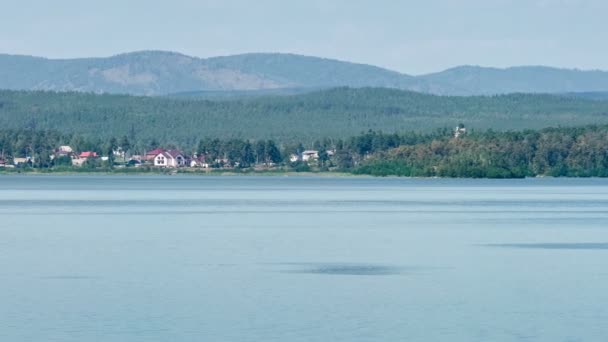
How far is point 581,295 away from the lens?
31656 mm

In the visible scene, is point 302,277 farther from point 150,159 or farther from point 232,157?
point 150,159

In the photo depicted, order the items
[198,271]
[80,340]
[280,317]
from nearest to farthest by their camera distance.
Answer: [80,340], [280,317], [198,271]

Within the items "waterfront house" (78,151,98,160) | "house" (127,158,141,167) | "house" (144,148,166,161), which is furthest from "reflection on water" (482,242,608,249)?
"house" (144,148,166,161)

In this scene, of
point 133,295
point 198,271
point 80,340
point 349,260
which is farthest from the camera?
point 349,260

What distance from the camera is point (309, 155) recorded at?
187 metres

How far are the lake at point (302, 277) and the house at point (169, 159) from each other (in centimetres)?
12037

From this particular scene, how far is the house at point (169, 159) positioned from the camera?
184750mm

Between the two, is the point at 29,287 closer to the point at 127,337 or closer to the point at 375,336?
the point at 127,337

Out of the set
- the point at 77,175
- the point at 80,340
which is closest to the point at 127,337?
the point at 80,340

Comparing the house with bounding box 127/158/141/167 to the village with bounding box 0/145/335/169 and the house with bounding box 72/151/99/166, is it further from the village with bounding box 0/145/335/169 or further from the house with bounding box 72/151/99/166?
the house with bounding box 72/151/99/166

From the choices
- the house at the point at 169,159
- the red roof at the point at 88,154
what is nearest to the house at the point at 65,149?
the red roof at the point at 88,154

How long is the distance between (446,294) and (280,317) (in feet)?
17.4

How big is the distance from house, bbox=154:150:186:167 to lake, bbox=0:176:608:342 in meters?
120

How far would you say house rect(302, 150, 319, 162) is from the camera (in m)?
181
